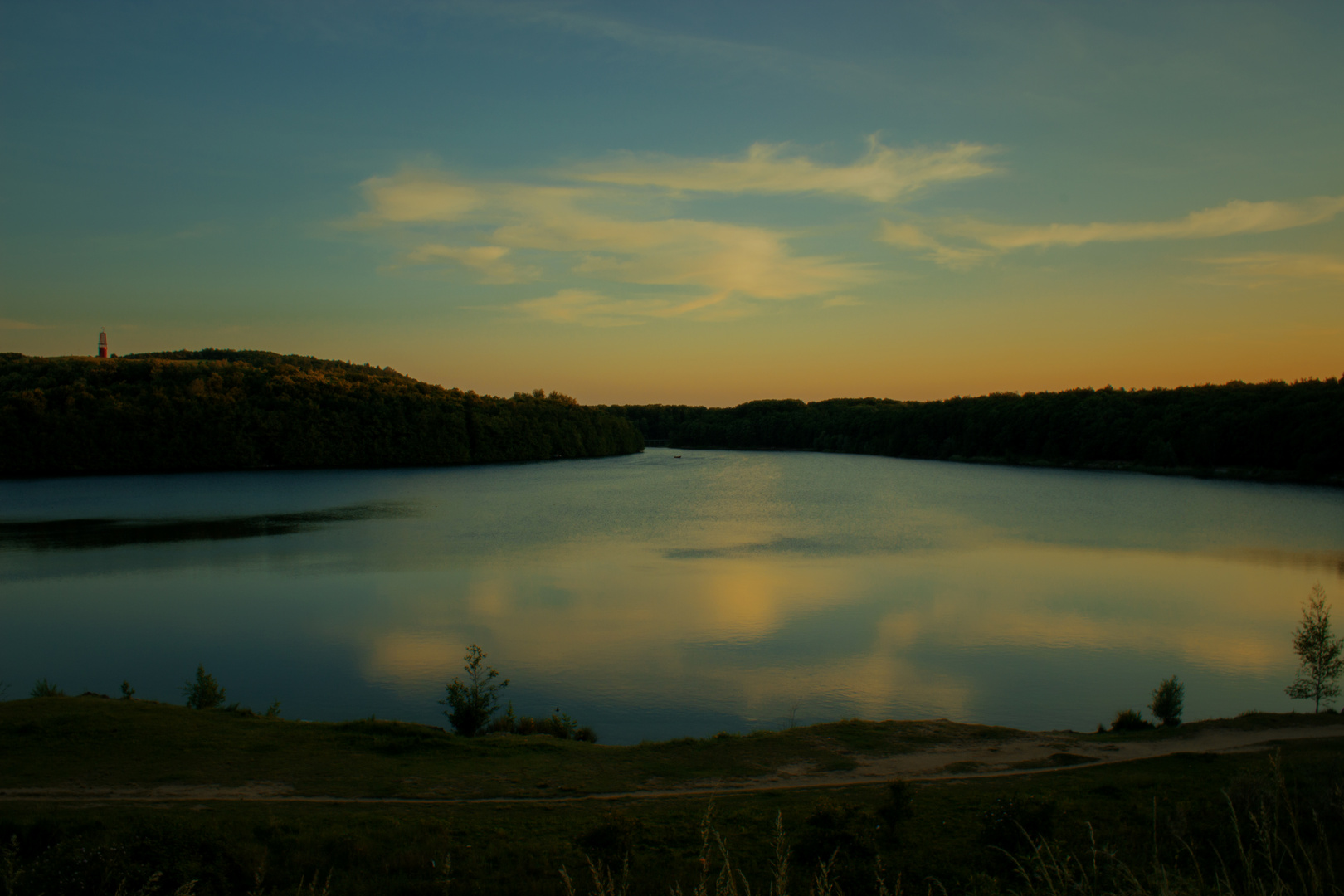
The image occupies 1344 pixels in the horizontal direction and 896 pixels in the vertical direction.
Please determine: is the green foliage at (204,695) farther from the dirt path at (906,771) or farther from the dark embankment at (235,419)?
the dark embankment at (235,419)

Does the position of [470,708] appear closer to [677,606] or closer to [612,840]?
[612,840]

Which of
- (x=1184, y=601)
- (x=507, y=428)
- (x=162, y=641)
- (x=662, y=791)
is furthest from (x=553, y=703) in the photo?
(x=507, y=428)

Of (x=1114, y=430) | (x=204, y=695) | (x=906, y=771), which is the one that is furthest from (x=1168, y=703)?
(x=1114, y=430)

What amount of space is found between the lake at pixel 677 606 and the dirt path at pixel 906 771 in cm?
309

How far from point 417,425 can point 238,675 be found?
83.2 m

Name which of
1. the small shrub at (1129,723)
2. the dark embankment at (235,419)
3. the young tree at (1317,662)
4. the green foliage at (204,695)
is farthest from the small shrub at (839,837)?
the dark embankment at (235,419)

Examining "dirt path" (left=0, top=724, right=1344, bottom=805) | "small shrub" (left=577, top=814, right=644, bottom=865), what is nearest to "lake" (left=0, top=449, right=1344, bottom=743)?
"dirt path" (left=0, top=724, right=1344, bottom=805)

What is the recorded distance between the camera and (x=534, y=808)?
884 centimetres

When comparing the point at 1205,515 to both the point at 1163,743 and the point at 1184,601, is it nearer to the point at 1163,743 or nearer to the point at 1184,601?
the point at 1184,601

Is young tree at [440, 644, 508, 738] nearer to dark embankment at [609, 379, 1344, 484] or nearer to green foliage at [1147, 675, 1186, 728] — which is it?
green foliage at [1147, 675, 1186, 728]

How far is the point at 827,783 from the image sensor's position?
32.9ft

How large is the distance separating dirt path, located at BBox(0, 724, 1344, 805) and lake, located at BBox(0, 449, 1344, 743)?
3.09m

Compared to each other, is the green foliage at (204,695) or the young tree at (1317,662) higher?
the young tree at (1317,662)

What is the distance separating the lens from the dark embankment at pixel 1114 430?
71500 mm
